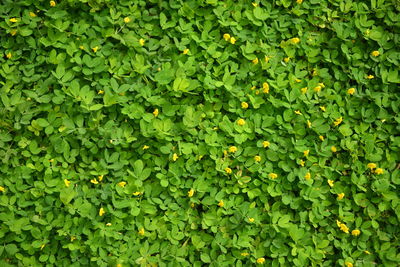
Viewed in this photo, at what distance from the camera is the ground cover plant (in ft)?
7.98

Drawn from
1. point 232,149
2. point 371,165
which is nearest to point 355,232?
point 371,165

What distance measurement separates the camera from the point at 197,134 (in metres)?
2.50

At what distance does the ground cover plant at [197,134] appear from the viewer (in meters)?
2.43

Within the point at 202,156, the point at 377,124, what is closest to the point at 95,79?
the point at 202,156

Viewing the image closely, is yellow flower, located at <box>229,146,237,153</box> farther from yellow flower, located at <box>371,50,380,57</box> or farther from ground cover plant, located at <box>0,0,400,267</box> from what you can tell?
yellow flower, located at <box>371,50,380,57</box>

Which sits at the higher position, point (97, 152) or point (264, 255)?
point (97, 152)

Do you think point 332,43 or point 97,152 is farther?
point 332,43

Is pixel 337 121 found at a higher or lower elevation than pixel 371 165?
higher

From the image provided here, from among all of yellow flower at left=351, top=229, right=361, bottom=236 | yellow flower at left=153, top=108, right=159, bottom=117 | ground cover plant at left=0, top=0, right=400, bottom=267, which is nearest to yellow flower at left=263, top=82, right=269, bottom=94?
ground cover plant at left=0, top=0, right=400, bottom=267

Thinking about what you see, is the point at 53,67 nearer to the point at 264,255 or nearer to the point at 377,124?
the point at 264,255

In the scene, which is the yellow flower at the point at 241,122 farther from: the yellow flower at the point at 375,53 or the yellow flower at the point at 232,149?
the yellow flower at the point at 375,53

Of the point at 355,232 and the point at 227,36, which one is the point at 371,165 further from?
the point at 227,36

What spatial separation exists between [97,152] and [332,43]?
149 centimetres

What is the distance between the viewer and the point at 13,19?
7.89 feet
